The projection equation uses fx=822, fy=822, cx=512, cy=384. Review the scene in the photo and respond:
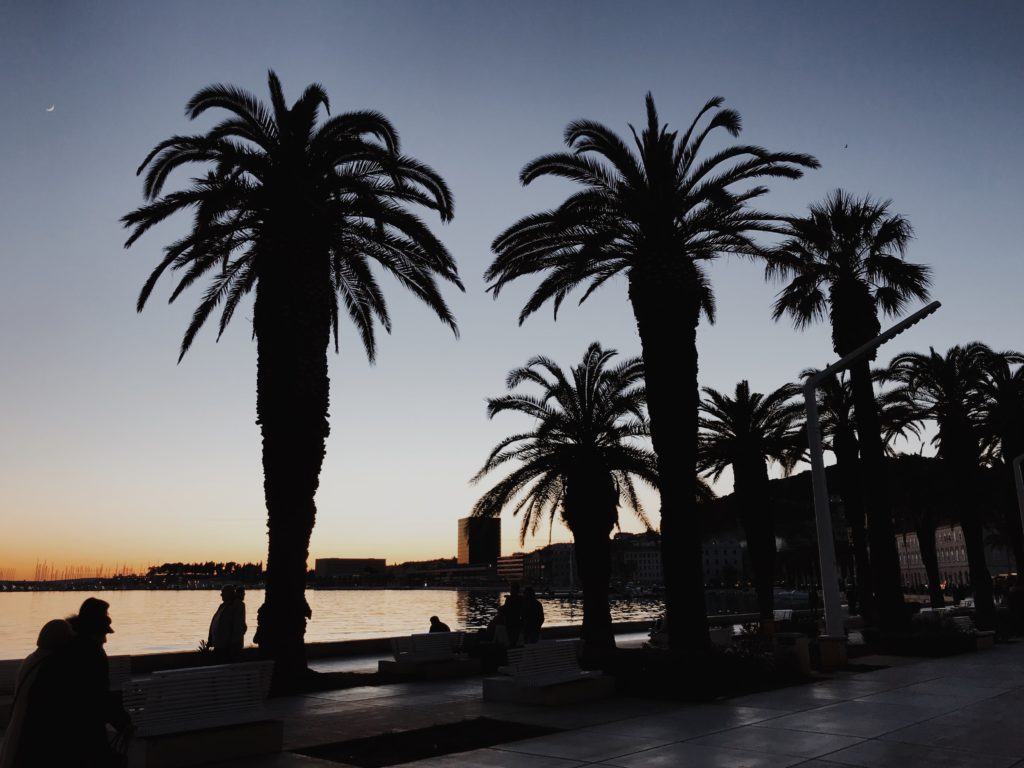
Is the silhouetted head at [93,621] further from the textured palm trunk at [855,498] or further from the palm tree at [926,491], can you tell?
the palm tree at [926,491]

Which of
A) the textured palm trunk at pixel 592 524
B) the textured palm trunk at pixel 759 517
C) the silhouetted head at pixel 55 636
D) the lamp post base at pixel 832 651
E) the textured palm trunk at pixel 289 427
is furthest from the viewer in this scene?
the textured palm trunk at pixel 759 517

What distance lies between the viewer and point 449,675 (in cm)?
1590

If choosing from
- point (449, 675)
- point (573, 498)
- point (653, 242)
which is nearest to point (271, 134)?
point (653, 242)

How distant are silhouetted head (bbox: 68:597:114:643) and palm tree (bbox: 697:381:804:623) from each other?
1119 inches

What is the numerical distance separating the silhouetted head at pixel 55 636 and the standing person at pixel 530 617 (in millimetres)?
13537

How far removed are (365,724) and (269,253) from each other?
922 cm

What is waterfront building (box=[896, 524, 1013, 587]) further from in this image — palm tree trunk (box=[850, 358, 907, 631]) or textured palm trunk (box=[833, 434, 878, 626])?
palm tree trunk (box=[850, 358, 907, 631])

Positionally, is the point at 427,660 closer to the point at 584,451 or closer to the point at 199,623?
the point at 584,451

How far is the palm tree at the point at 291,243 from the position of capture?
49.8 feet

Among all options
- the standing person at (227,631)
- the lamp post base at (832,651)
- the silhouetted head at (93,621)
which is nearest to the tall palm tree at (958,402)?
the lamp post base at (832,651)

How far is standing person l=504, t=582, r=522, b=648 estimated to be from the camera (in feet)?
57.1

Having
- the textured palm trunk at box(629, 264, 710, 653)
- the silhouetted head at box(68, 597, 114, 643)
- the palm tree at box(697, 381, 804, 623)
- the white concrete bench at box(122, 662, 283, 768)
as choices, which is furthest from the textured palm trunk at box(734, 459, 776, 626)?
the silhouetted head at box(68, 597, 114, 643)

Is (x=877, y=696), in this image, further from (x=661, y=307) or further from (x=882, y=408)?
(x=882, y=408)

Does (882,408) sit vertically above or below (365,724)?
above
